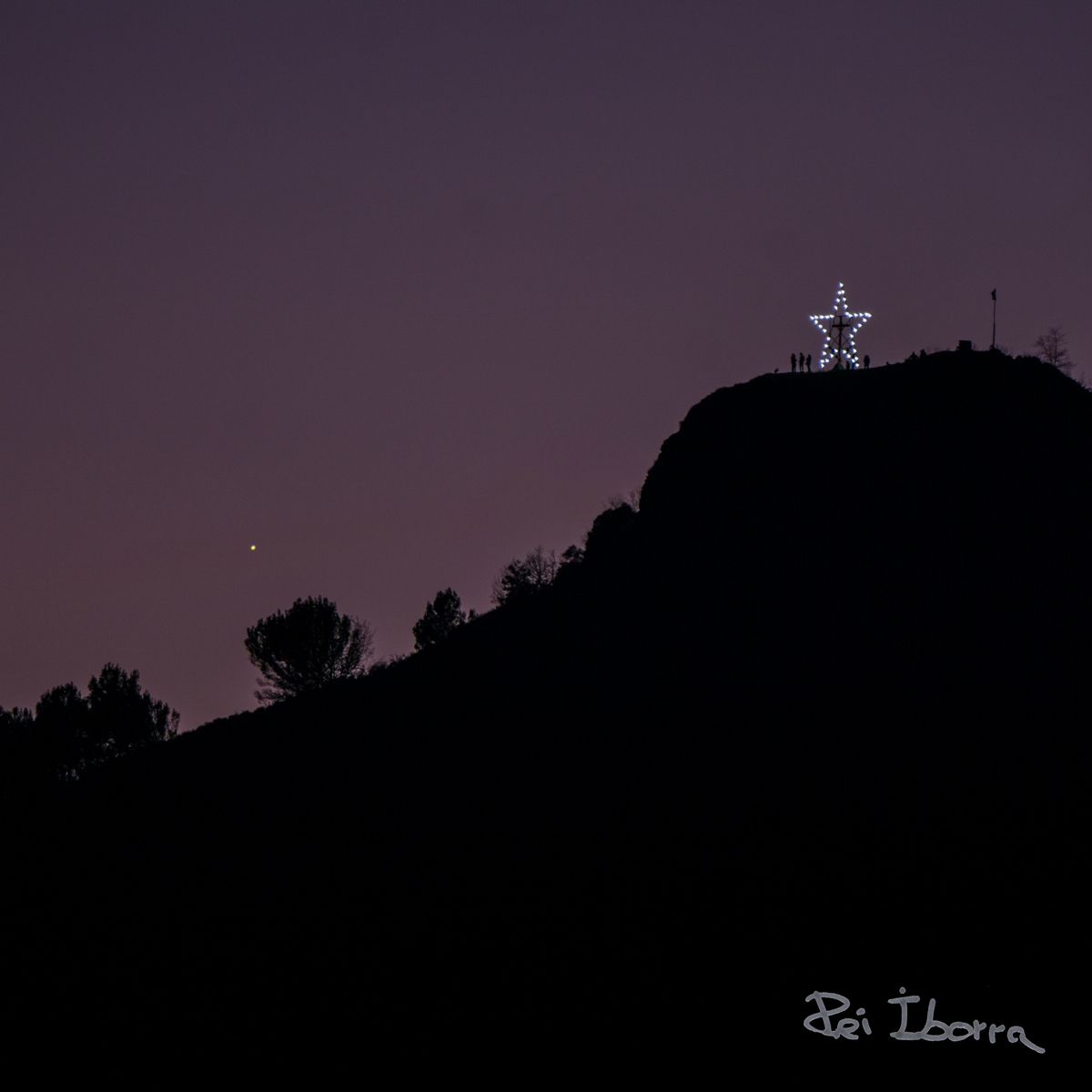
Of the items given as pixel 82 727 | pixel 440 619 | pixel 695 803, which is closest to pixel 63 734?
pixel 82 727

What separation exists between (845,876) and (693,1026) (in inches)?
375

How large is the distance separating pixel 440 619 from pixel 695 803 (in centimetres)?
8433

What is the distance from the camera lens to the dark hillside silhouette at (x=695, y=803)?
1431 inches

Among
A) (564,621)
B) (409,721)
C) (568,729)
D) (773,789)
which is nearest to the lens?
(773,789)

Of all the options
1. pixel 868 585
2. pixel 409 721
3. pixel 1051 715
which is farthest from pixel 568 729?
pixel 1051 715

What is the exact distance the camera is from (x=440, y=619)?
131500 millimetres

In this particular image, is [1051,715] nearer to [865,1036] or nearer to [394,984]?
[865,1036]

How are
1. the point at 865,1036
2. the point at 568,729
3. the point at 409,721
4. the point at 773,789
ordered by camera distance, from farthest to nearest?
the point at 409,721, the point at 568,729, the point at 773,789, the point at 865,1036

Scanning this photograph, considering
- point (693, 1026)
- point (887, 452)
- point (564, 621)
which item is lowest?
point (693, 1026)

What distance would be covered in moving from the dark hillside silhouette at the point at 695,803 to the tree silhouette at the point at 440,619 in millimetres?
53583

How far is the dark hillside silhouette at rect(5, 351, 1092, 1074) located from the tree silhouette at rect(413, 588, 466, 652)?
5358 cm

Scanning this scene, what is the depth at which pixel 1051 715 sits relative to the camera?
49.7 m

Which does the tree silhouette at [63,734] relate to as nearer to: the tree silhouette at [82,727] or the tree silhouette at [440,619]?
the tree silhouette at [82,727]

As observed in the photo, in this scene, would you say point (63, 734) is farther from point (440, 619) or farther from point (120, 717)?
point (440, 619)
